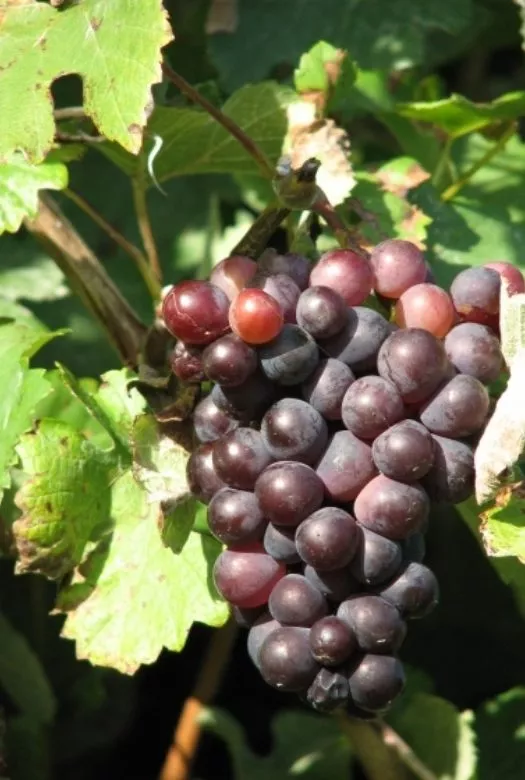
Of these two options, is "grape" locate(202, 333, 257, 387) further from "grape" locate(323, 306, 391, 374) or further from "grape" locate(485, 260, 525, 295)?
"grape" locate(485, 260, 525, 295)

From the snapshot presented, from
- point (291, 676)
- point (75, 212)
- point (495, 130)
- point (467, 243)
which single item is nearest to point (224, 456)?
point (291, 676)

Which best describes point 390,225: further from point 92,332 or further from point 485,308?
point 92,332

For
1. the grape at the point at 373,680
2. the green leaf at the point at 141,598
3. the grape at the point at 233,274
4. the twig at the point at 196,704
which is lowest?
the twig at the point at 196,704

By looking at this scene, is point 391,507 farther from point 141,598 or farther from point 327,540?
point 141,598

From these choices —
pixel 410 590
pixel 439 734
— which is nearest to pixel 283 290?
pixel 410 590

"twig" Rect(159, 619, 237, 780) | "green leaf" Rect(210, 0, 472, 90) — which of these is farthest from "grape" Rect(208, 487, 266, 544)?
"green leaf" Rect(210, 0, 472, 90)

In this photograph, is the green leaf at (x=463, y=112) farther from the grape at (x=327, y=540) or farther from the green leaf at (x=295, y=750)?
the green leaf at (x=295, y=750)

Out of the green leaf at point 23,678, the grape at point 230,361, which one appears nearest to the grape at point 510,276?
the grape at point 230,361

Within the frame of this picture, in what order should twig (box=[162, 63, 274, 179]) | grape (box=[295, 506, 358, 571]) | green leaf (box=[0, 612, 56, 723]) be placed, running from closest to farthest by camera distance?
grape (box=[295, 506, 358, 571])
twig (box=[162, 63, 274, 179])
green leaf (box=[0, 612, 56, 723])
